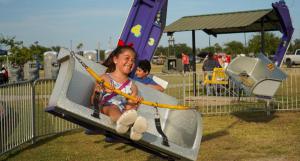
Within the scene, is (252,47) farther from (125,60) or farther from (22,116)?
(125,60)

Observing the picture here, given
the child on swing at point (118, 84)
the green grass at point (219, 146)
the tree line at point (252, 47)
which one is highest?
the tree line at point (252, 47)

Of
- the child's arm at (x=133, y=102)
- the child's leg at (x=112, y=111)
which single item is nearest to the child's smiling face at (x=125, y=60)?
the child's arm at (x=133, y=102)

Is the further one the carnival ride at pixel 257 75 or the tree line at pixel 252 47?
the tree line at pixel 252 47

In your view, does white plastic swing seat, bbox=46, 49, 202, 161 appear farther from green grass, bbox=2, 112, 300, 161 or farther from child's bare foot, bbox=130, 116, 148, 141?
green grass, bbox=2, 112, 300, 161

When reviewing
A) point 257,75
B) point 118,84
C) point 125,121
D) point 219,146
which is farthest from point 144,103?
point 257,75

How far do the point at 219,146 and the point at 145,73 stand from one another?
8.08ft

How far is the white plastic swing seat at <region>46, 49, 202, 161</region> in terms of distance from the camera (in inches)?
127

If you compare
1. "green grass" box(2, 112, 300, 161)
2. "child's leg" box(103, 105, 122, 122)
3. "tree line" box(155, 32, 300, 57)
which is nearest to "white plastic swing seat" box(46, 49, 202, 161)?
"child's leg" box(103, 105, 122, 122)

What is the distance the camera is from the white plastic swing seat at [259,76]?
27.5 ft

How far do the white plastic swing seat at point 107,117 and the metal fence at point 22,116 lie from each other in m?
2.85

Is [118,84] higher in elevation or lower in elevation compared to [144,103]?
higher

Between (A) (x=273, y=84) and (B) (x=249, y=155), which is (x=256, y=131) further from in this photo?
(B) (x=249, y=155)

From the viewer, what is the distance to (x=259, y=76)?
8.43m

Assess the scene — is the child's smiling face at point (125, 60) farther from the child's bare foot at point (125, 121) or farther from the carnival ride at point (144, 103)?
the child's bare foot at point (125, 121)
